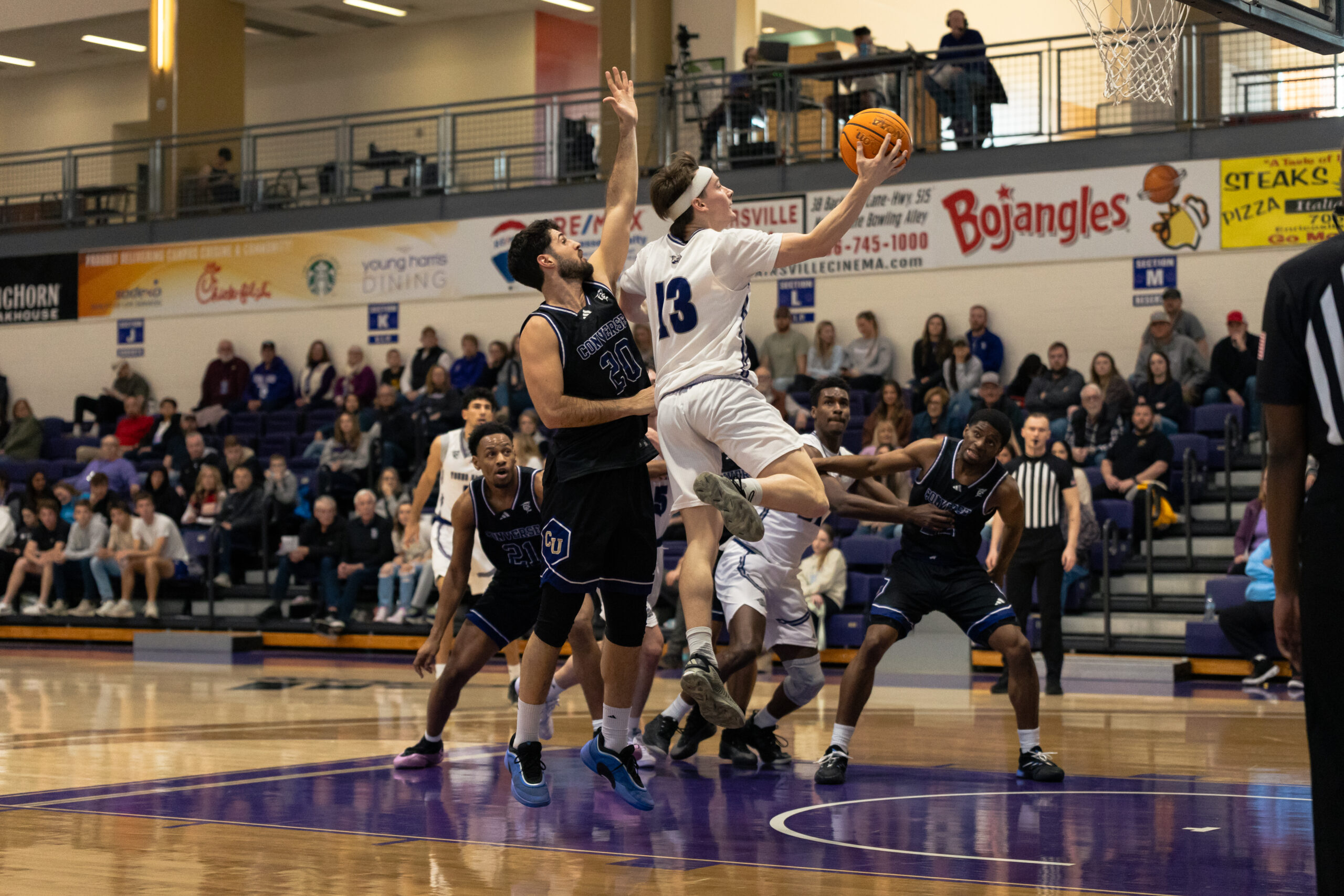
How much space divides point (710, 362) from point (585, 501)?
71 cm

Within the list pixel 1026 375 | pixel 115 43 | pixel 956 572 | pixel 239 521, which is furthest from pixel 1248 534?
pixel 115 43

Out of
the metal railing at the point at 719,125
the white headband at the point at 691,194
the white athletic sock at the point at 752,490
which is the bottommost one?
the white athletic sock at the point at 752,490

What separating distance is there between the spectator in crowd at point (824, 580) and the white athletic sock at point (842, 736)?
233 inches

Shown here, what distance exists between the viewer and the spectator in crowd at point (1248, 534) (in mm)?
11836

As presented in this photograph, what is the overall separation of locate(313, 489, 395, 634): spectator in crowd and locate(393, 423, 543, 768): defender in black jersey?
8.27 metres

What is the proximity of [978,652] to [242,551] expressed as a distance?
8.35m

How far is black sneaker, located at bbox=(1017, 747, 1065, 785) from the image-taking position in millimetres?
6633

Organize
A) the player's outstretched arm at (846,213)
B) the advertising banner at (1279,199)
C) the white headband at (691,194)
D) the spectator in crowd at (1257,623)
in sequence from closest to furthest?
the player's outstretched arm at (846,213) < the white headband at (691,194) < the spectator in crowd at (1257,623) < the advertising banner at (1279,199)

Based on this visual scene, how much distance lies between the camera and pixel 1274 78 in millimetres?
15219

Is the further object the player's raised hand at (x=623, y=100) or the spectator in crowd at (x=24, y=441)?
the spectator in crowd at (x=24, y=441)

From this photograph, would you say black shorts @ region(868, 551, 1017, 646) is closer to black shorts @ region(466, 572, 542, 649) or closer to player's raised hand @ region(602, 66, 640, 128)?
black shorts @ region(466, 572, 542, 649)

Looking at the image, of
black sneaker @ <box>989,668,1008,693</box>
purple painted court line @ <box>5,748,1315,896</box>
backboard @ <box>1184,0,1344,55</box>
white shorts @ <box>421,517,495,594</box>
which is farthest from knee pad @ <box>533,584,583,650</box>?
black sneaker @ <box>989,668,1008,693</box>

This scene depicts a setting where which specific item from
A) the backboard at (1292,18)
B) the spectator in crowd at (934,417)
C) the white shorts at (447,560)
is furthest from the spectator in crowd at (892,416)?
the backboard at (1292,18)

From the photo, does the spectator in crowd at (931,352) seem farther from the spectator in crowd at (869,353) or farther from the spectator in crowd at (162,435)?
the spectator in crowd at (162,435)
